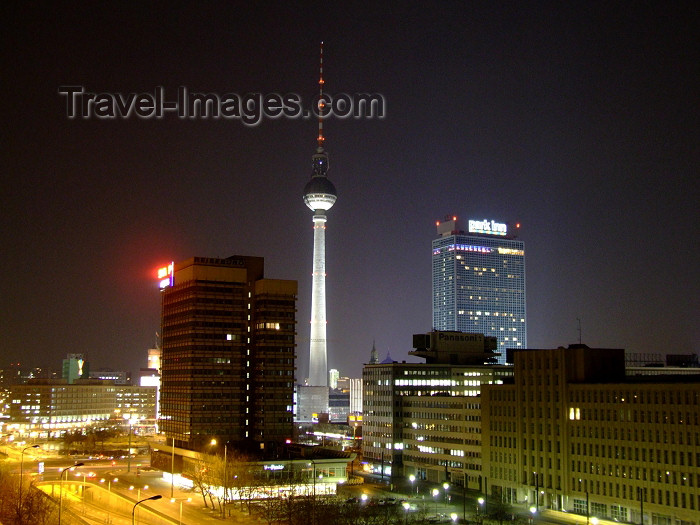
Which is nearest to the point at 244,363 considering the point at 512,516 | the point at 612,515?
the point at 512,516

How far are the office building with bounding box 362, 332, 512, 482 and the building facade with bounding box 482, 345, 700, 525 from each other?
11.1 m

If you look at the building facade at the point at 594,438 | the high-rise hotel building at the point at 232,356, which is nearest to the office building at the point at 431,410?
the building facade at the point at 594,438

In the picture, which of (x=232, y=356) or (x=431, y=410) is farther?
(x=431, y=410)

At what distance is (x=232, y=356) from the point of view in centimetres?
14662

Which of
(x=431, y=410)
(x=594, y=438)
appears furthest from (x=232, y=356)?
(x=594, y=438)

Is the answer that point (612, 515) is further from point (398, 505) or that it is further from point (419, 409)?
point (419, 409)

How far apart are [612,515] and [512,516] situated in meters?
13.0

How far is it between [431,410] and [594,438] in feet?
158

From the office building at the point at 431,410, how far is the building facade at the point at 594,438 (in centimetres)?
1111

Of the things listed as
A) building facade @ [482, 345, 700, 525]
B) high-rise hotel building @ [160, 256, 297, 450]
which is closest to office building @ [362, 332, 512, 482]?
building facade @ [482, 345, 700, 525]

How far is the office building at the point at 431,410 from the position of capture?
479ft

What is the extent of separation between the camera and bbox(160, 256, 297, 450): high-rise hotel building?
14425cm

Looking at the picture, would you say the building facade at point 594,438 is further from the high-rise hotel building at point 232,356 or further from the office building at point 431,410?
the high-rise hotel building at point 232,356

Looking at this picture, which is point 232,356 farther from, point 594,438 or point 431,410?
point 594,438
